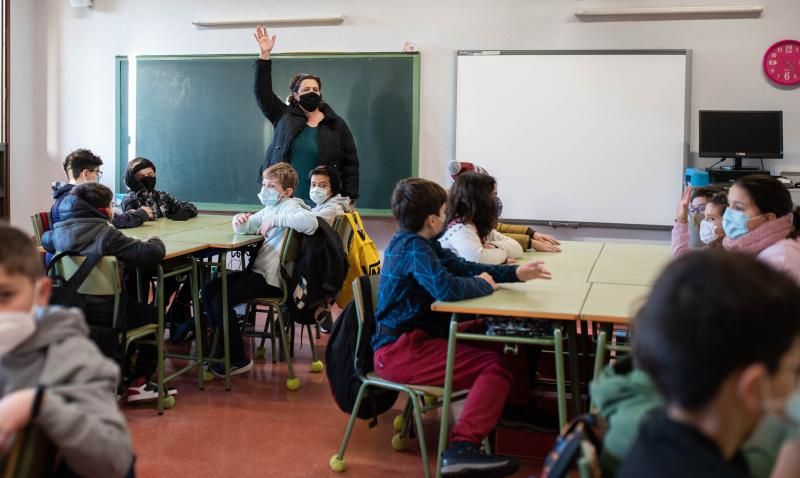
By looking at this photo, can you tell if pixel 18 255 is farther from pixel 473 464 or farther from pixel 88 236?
pixel 88 236

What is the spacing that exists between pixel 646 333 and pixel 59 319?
0.98 metres

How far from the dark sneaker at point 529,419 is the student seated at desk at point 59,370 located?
1793 mm

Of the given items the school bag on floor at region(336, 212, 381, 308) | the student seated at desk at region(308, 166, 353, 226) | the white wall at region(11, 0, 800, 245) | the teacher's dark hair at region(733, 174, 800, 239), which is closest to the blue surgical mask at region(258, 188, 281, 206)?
the student seated at desk at region(308, 166, 353, 226)

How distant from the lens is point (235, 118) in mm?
6410

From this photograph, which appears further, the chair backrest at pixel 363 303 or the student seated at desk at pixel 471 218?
the student seated at desk at pixel 471 218

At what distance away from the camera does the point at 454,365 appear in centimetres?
265

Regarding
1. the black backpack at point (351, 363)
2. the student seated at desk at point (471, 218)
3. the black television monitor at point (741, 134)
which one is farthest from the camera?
the black television monitor at point (741, 134)

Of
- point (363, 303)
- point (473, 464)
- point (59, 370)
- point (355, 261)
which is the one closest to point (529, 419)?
point (473, 464)

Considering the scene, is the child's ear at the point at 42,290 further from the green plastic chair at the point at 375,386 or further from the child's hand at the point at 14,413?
the green plastic chair at the point at 375,386

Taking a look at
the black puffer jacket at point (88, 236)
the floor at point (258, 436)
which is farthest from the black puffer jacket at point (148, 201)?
the black puffer jacket at point (88, 236)

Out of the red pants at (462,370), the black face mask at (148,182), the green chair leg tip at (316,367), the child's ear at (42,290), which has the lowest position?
the green chair leg tip at (316,367)

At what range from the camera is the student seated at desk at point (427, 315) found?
2553 mm

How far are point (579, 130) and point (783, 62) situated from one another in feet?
4.68

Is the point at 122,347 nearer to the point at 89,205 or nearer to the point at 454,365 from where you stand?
the point at 89,205
